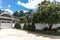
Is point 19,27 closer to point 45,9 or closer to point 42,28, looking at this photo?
point 42,28

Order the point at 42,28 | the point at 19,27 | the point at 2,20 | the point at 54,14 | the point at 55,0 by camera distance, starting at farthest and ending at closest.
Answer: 1. the point at 2,20
2. the point at 19,27
3. the point at 42,28
4. the point at 55,0
5. the point at 54,14

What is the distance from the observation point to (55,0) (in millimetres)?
26078

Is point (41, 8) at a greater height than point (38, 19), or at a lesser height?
greater

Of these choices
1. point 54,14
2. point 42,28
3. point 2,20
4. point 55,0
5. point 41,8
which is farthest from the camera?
point 2,20

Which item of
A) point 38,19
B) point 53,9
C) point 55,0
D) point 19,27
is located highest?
point 55,0

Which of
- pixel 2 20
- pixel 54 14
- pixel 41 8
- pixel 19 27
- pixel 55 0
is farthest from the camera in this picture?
pixel 2 20

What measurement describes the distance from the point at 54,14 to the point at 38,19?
2.81m

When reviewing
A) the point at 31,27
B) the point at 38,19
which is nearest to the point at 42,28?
the point at 31,27

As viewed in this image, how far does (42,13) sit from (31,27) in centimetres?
505

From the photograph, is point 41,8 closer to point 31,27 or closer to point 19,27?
point 31,27

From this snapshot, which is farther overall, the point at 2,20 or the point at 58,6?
the point at 2,20

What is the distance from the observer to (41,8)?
24.0 meters

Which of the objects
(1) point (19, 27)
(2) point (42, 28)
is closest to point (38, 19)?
(2) point (42, 28)

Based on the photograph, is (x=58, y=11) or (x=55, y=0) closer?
(x=58, y=11)
